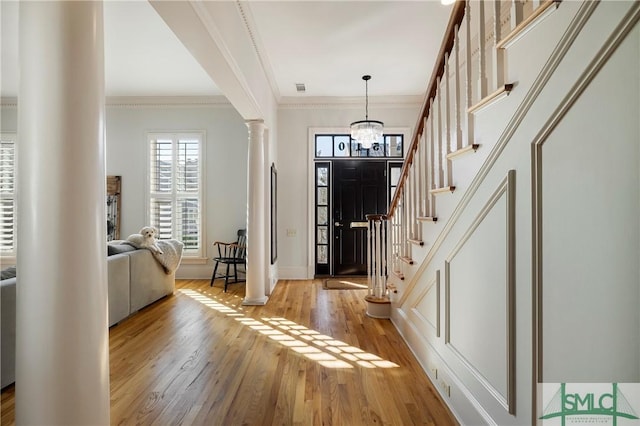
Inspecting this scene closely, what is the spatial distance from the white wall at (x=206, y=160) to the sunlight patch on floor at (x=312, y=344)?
2.35 meters

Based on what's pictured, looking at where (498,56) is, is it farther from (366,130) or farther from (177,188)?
(177,188)

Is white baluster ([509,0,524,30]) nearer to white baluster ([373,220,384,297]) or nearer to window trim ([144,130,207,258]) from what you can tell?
white baluster ([373,220,384,297])

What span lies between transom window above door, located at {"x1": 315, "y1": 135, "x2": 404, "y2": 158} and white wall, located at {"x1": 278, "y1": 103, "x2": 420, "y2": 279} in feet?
0.64

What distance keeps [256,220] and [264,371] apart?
2250 mm

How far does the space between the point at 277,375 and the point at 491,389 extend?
55.6 inches

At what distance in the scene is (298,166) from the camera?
5.80m

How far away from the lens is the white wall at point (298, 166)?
5.79 metres

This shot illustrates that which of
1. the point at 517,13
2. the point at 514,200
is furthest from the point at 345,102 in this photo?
the point at 514,200

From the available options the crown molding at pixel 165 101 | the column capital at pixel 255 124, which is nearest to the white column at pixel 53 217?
the column capital at pixel 255 124

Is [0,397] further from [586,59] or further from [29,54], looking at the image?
[586,59]

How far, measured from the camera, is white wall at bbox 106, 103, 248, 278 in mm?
5891

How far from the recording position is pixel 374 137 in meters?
4.66

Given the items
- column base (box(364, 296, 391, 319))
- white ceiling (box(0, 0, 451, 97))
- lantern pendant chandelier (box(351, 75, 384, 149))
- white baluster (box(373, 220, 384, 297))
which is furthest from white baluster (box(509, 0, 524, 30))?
lantern pendant chandelier (box(351, 75, 384, 149))

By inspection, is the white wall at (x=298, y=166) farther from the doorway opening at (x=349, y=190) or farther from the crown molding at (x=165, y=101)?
the crown molding at (x=165, y=101)
